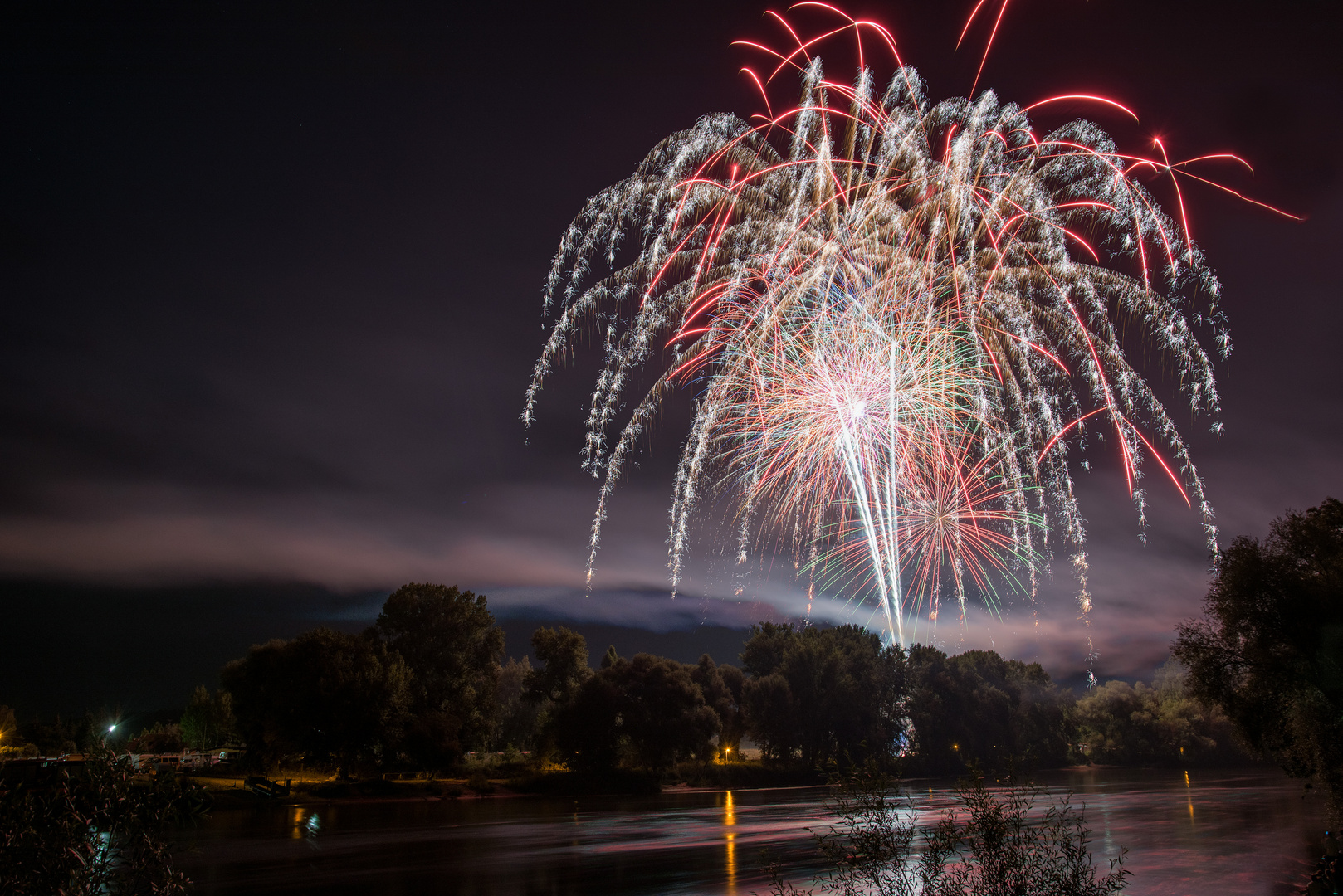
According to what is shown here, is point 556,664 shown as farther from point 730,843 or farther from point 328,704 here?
point 730,843

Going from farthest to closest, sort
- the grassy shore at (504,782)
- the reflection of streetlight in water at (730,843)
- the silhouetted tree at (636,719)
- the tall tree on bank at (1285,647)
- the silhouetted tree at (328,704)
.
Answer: the silhouetted tree at (636,719) → the silhouetted tree at (328,704) → the grassy shore at (504,782) → the tall tree on bank at (1285,647) → the reflection of streetlight in water at (730,843)

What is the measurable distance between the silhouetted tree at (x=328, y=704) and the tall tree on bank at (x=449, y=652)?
12.4ft

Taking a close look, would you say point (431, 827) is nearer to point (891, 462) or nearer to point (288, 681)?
point (891, 462)

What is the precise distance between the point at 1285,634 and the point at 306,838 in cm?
3083

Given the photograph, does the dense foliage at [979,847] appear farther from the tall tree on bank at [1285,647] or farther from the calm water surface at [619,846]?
the tall tree on bank at [1285,647]

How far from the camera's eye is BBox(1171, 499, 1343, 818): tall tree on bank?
18797 mm

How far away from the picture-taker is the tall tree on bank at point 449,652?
59312mm

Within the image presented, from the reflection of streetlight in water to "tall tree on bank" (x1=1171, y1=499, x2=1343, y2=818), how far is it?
14.1 meters

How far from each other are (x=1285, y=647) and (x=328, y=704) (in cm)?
5269

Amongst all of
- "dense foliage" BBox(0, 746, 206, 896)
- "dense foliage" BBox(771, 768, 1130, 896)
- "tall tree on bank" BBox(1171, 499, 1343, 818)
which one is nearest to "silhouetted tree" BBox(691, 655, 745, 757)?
"tall tree on bank" BBox(1171, 499, 1343, 818)

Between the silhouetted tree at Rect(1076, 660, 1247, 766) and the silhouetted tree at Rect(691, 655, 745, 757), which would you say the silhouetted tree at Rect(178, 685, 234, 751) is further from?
the silhouetted tree at Rect(1076, 660, 1247, 766)

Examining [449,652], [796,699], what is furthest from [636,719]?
[796,699]

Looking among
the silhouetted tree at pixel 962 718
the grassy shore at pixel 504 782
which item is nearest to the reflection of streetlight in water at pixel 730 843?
the grassy shore at pixel 504 782

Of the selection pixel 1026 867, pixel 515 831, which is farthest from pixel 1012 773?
pixel 515 831
